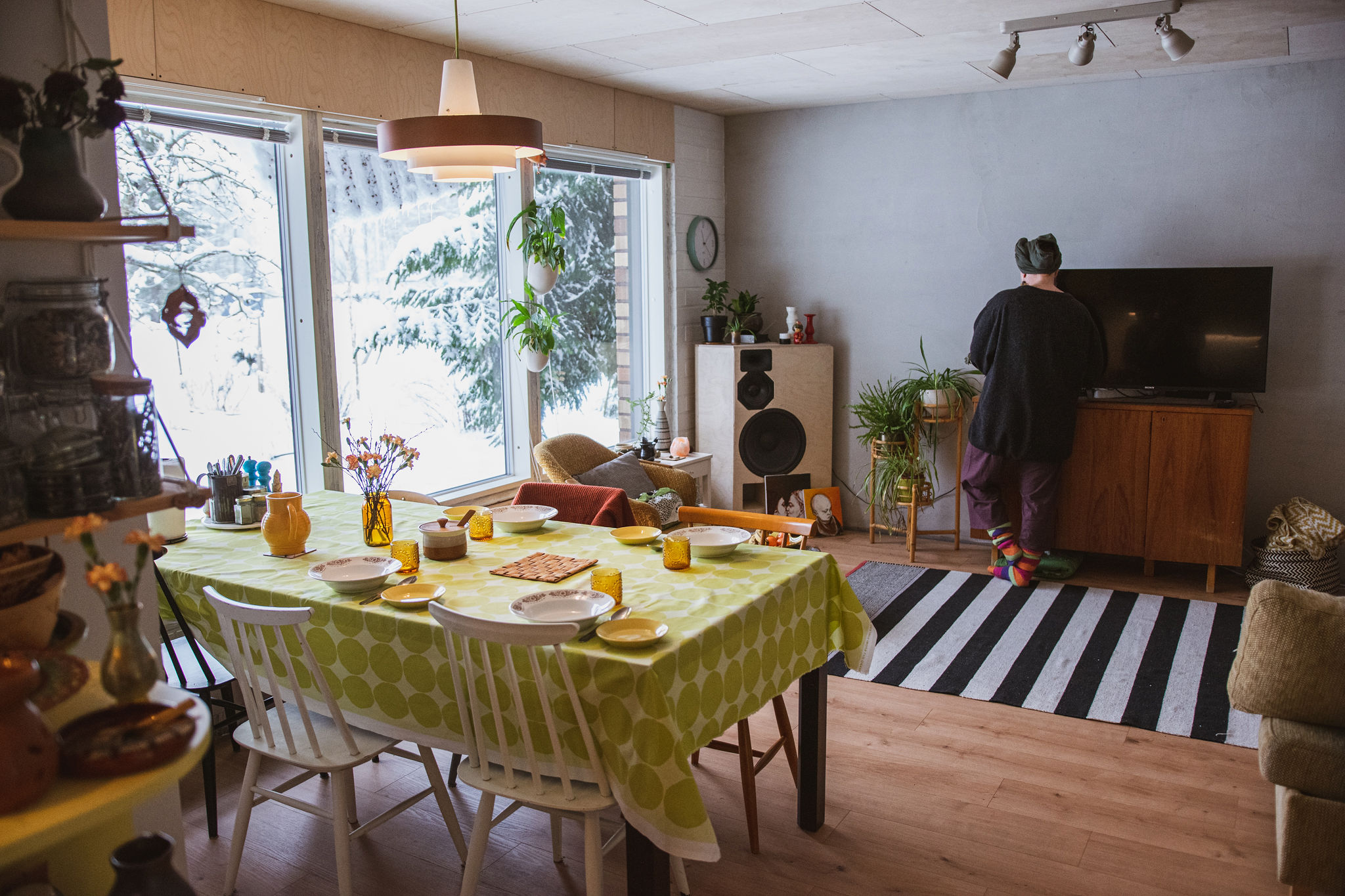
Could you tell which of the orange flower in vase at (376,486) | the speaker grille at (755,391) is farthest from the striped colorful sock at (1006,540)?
the orange flower in vase at (376,486)

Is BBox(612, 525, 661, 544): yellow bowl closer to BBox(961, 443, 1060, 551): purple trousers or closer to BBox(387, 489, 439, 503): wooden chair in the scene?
BBox(387, 489, 439, 503): wooden chair

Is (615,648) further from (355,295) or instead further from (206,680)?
(355,295)

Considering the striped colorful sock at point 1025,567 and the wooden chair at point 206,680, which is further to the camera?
the striped colorful sock at point 1025,567

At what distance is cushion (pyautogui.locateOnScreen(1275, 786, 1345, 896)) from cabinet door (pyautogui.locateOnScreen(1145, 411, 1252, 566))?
2.90 m

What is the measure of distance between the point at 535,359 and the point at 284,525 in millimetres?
2240

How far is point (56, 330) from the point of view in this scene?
1439 mm

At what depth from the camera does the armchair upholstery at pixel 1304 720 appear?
7.43ft

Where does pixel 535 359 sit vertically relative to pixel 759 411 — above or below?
above

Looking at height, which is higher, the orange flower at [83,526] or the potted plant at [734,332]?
the potted plant at [734,332]

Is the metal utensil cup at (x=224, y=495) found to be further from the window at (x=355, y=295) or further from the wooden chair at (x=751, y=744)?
the wooden chair at (x=751, y=744)

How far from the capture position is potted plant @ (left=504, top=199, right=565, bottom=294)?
4.87 meters

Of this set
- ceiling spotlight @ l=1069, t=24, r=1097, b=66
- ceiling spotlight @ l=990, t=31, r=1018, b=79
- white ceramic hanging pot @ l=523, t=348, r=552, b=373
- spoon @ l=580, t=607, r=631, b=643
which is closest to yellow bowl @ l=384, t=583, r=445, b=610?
spoon @ l=580, t=607, r=631, b=643

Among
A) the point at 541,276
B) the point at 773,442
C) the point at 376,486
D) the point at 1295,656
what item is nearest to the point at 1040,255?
the point at 773,442

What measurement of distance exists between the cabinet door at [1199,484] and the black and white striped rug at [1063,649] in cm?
31
